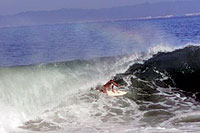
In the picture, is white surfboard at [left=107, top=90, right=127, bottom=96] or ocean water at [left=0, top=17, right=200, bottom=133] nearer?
ocean water at [left=0, top=17, right=200, bottom=133]

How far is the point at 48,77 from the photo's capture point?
933 inches

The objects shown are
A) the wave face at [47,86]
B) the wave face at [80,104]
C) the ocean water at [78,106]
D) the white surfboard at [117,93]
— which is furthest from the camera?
the white surfboard at [117,93]

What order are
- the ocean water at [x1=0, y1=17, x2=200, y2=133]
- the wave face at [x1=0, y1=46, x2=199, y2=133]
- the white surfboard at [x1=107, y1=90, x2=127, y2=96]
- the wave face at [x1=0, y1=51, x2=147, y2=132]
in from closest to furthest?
the ocean water at [x1=0, y1=17, x2=200, y2=133] → the wave face at [x1=0, y1=46, x2=199, y2=133] → the wave face at [x1=0, y1=51, x2=147, y2=132] → the white surfboard at [x1=107, y1=90, x2=127, y2=96]

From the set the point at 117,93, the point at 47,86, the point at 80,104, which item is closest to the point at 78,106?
the point at 80,104

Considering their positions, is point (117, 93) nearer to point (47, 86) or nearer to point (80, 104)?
point (80, 104)

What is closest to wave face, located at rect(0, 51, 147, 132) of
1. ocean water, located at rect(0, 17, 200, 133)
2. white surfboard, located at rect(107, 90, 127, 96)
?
ocean water, located at rect(0, 17, 200, 133)

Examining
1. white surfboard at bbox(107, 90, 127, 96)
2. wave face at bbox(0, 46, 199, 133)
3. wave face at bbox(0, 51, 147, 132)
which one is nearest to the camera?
wave face at bbox(0, 46, 199, 133)

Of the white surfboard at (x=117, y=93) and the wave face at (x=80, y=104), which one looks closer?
the wave face at (x=80, y=104)

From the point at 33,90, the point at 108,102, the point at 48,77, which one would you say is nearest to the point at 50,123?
the point at 108,102

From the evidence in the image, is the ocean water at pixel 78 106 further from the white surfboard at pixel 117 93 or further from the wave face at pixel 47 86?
the white surfboard at pixel 117 93

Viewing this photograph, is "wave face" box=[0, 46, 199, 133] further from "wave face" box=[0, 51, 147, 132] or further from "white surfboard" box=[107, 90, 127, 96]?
"white surfboard" box=[107, 90, 127, 96]

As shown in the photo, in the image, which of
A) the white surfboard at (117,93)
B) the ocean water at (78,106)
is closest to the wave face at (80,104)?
the ocean water at (78,106)

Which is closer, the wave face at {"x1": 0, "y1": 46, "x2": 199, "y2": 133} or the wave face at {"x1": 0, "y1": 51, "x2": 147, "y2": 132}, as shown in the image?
the wave face at {"x1": 0, "y1": 46, "x2": 199, "y2": 133}

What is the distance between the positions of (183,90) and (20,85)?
10.2 meters
